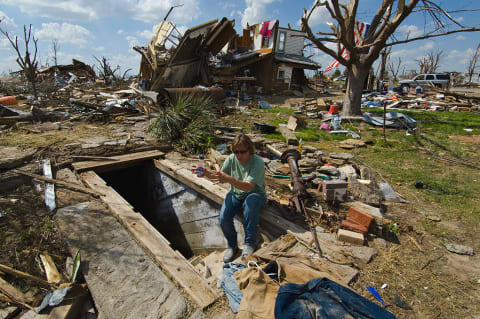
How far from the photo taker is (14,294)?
7.13 ft

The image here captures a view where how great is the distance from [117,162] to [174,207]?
1554mm

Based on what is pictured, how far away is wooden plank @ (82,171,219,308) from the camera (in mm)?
2326

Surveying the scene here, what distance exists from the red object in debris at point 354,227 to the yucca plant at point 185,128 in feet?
11.9

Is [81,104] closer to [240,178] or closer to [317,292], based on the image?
[240,178]

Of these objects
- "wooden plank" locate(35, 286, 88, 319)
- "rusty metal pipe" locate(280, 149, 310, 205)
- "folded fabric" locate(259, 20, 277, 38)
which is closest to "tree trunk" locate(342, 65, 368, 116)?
"rusty metal pipe" locate(280, 149, 310, 205)

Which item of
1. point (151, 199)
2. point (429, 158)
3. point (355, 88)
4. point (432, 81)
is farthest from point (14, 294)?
point (432, 81)

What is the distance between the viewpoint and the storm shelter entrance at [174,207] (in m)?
4.61

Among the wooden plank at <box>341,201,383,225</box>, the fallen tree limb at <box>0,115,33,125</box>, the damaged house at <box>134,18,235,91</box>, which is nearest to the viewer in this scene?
the wooden plank at <box>341,201,383,225</box>

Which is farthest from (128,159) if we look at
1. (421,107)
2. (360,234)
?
(421,107)

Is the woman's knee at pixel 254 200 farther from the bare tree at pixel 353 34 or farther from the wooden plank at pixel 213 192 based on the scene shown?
the bare tree at pixel 353 34

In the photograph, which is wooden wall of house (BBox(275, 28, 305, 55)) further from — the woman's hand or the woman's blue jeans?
the woman's hand

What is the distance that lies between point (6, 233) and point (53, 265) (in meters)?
0.90

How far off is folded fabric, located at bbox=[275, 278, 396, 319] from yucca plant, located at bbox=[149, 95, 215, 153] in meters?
4.41

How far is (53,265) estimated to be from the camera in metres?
2.54
